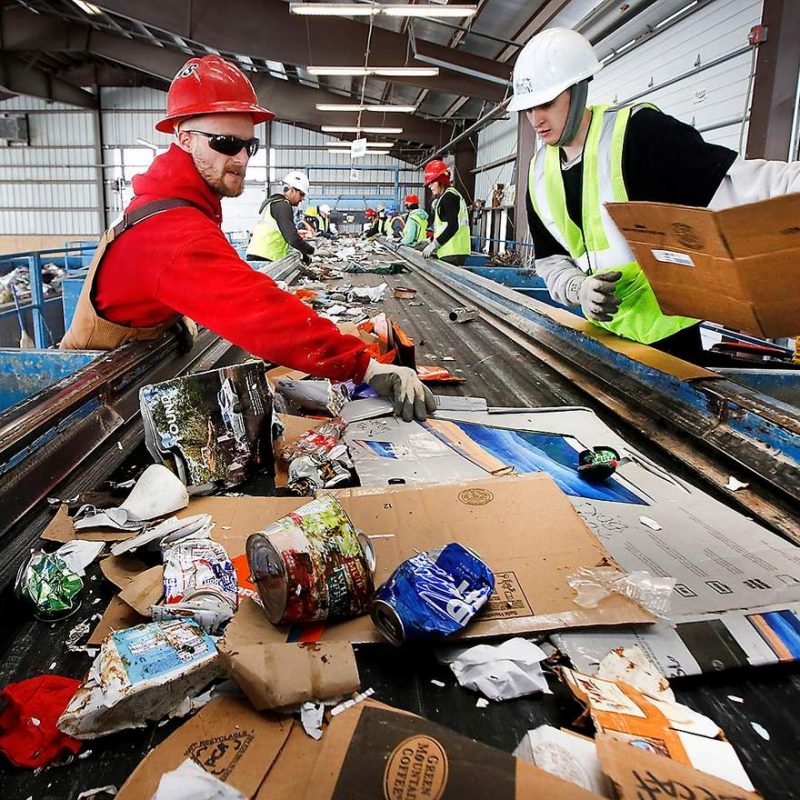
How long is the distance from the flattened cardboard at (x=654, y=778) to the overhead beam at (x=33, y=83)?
17927 mm

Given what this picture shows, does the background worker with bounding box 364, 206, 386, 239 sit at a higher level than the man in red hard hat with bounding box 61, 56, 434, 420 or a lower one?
higher

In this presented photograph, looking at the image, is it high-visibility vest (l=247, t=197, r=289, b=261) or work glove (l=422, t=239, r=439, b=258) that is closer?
high-visibility vest (l=247, t=197, r=289, b=261)

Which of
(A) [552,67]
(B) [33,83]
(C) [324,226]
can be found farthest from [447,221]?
(B) [33,83]

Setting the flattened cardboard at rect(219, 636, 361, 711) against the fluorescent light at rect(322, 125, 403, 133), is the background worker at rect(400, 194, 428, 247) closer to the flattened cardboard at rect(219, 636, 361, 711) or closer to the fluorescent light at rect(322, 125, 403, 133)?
the fluorescent light at rect(322, 125, 403, 133)

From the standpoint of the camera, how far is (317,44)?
29.5ft

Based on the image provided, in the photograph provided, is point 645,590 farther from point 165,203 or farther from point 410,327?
point 410,327

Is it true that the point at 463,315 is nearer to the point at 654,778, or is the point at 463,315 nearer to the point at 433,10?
the point at 654,778

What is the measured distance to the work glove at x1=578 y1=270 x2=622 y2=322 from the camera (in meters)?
2.16

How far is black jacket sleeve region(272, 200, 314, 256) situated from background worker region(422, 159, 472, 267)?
1.88 metres

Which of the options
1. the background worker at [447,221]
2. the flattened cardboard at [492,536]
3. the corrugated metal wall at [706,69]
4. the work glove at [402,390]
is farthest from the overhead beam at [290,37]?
the flattened cardboard at [492,536]

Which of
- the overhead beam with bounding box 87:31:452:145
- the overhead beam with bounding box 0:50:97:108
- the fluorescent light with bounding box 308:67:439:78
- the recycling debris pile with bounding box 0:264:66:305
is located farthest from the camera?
the overhead beam with bounding box 0:50:97:108

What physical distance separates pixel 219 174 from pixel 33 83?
18.2 m

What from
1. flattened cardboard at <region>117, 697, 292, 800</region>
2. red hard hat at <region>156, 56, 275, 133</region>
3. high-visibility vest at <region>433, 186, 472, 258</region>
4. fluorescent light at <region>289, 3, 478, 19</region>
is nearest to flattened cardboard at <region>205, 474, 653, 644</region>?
flattened cardboard at <region>117, 697, 292, 800</region>

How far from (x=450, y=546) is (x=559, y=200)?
177cm
